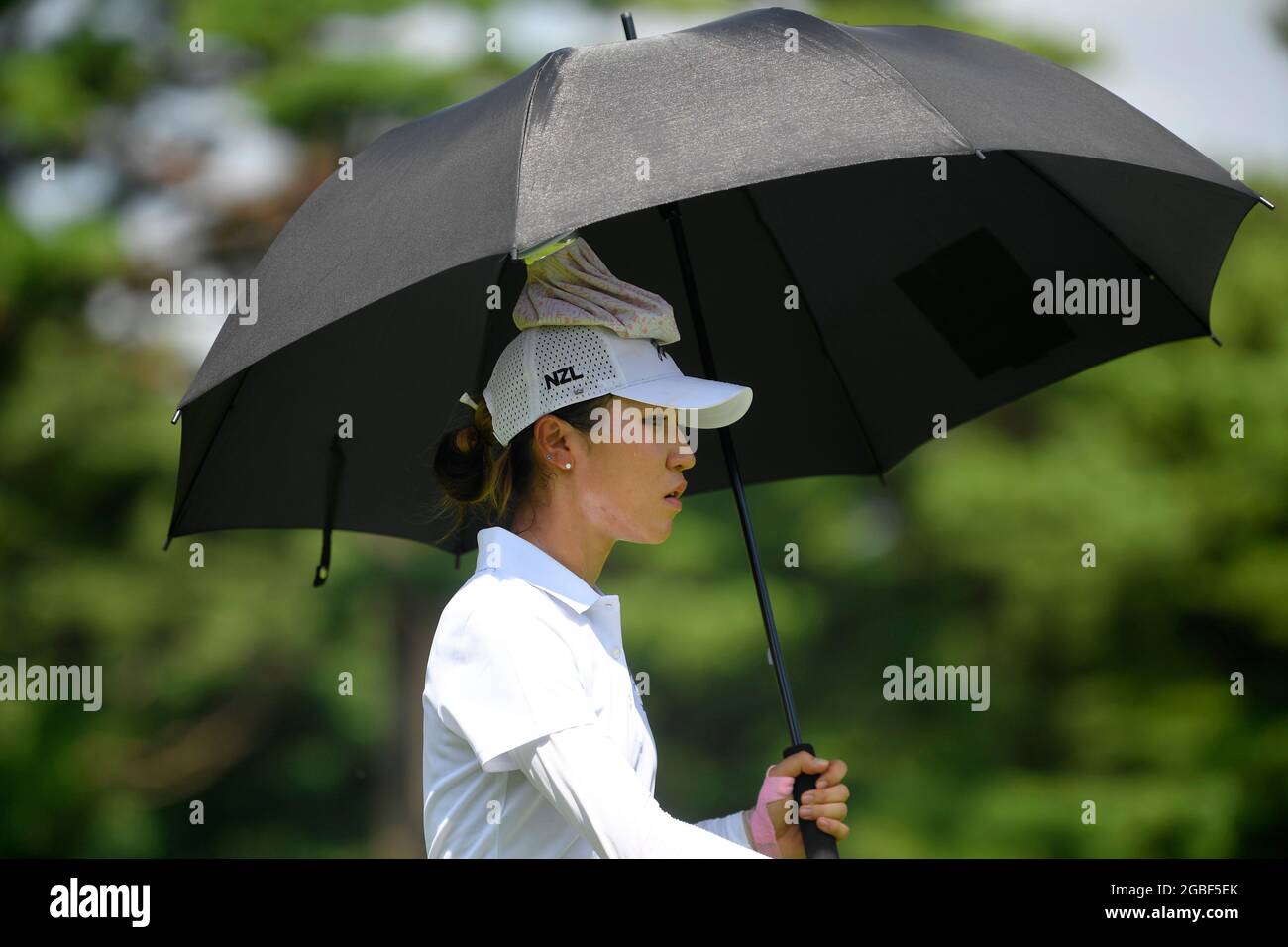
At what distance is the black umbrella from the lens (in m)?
2.29

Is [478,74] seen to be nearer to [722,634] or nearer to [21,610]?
[722,634]

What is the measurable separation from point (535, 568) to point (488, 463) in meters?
0.36

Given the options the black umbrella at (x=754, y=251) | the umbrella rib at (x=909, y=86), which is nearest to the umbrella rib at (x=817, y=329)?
the black umbrella at (x=754, y=251)

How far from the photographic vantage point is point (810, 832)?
92.4 inches

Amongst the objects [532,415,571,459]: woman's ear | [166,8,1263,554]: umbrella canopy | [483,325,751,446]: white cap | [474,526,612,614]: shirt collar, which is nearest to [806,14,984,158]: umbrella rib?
[166,8,1263,554]: umbrella canopy

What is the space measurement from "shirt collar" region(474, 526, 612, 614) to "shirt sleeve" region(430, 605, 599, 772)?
110 mm

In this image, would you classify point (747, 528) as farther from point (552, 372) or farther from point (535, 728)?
point (535, 728)

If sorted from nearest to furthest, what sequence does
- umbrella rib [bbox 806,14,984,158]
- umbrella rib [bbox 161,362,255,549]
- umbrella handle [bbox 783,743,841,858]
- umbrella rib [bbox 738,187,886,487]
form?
umbrella rib [bbox 806,14,984,158], umbrella handle [bbox 783,743,841,858], umbrella rib [bbox 161,362,255,549], umbrella rib [bbox 738,187,886,487]

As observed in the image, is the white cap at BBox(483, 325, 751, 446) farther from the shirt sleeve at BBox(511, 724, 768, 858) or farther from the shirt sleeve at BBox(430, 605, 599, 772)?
the shirt sleeve at BBox(511, 724, 768, 858)

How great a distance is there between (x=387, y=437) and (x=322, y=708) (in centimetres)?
1061

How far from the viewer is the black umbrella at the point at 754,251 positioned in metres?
2.29

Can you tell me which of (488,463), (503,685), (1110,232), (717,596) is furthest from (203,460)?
(717,596)

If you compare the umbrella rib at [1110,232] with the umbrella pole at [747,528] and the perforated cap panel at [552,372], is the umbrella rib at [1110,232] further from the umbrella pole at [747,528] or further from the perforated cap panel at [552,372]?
the perforated cap panel at [552,372]

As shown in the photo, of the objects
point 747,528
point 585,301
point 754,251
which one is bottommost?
point 747,528
